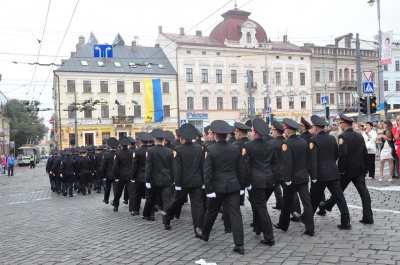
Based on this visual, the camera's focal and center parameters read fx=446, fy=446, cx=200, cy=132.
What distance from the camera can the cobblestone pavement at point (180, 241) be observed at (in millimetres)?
6488

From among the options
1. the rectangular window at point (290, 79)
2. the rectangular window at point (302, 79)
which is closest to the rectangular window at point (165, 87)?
the rectangular window at point (290, 79)

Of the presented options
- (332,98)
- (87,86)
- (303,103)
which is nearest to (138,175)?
(87,86)

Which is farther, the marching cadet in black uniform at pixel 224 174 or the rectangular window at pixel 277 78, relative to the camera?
the rectangular window at pixel 277 78

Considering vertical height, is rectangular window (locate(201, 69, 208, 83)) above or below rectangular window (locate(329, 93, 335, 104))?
above

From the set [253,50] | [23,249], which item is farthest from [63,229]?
[253,50]

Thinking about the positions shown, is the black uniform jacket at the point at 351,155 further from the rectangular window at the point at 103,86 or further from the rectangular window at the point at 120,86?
the rectangular window at the point at 120,86

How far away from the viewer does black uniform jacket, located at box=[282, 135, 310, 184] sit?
7.61m

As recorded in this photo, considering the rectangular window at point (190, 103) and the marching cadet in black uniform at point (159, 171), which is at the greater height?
the rectangular window at point (190, 103)

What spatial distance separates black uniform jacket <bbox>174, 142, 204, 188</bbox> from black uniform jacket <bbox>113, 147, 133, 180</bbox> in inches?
140

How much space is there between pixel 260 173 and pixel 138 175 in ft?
14.1

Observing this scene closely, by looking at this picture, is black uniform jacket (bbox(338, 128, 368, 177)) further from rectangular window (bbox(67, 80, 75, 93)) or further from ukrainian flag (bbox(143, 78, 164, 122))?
rectangular window (bbox(67, 80, 75, 93))

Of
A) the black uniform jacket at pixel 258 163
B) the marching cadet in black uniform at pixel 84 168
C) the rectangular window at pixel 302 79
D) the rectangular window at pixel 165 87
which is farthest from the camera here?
the rectangular window at pixel 302 79

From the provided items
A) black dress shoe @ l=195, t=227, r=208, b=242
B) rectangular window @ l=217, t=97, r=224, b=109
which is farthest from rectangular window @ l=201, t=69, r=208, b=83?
black dress shoe @ l=195, t=227, r=208, b=242

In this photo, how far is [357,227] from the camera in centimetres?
802
